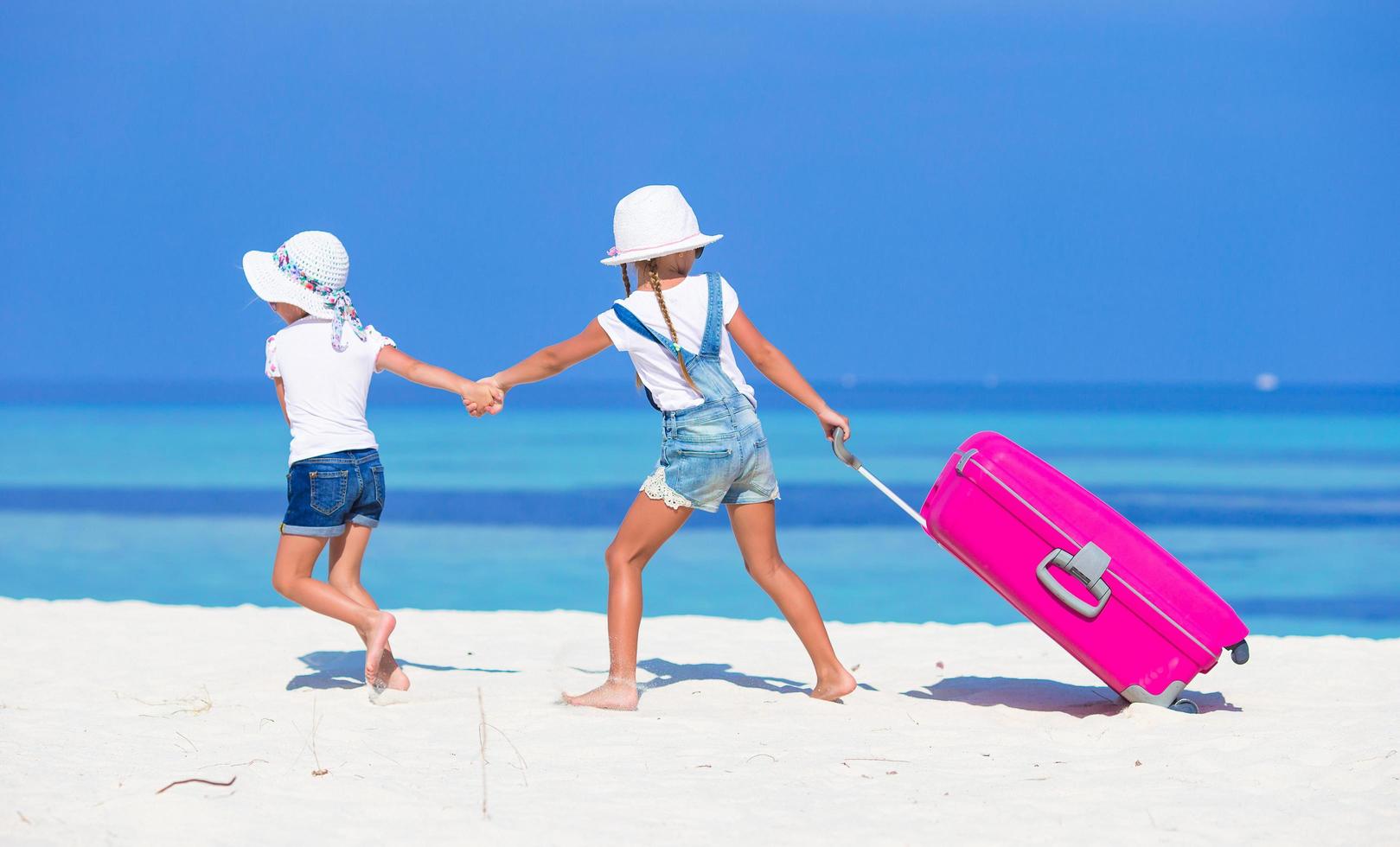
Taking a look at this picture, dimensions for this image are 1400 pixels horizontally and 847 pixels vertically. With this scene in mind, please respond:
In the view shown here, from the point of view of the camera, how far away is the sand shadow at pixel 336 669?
498 centimetres

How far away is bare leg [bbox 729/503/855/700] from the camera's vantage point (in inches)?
174

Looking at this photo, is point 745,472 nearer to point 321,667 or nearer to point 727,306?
point 727,306

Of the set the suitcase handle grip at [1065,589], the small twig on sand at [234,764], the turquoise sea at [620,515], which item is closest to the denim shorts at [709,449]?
the suitcase handle grip at [1065,589]

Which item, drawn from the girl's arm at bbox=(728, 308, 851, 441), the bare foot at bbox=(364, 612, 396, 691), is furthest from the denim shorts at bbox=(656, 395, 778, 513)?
the bare foot at bbox=(364, 612, 396, 691)

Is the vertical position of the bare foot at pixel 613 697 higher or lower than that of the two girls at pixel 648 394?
lower

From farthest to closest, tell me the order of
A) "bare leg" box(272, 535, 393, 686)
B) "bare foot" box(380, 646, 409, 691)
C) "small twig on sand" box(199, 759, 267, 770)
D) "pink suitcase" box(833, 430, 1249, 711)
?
"bare foot" box(380, 646, 409, 691) → "bare leg" box(272, 535, 393, 686) → "pink suitcase" box(833, 430, 1249, 711) → "small twig on sand" box(199, 759, 267, 770)

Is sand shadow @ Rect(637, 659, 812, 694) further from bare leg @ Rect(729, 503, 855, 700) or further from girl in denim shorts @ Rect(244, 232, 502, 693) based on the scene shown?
girl in denim shorts @ Rect(244, 232, 502, 693)

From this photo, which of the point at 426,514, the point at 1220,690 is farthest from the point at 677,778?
the point at 426,514

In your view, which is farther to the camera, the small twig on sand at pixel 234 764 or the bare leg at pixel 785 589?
the bare leg at pixel 785 589

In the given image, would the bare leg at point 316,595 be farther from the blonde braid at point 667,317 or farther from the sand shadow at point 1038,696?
the sand shadow at point 1038,696

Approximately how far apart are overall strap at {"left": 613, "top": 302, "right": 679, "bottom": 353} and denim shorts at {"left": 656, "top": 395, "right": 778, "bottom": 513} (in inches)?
8.3

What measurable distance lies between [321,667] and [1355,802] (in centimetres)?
364

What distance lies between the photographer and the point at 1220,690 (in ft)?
15.9

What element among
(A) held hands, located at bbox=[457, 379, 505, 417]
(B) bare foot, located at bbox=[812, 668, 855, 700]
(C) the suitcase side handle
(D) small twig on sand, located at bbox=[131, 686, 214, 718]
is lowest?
(D) small twig on sand, located at bbox=[131, 686, 214, 718]
